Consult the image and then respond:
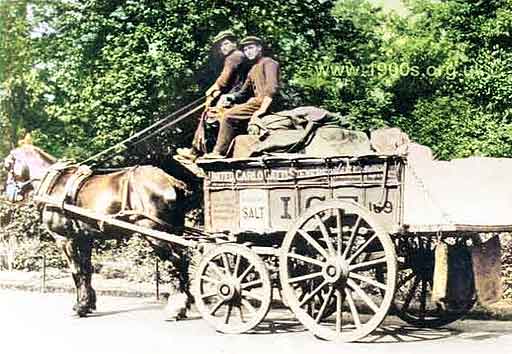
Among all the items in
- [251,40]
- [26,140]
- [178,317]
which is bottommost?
[178,317]

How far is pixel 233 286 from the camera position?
490cm

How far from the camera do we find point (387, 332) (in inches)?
195

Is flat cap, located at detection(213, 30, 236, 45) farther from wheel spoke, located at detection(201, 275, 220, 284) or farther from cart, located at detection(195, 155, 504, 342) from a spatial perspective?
wheel spoke, located at detection(201, 275, 220, 284)

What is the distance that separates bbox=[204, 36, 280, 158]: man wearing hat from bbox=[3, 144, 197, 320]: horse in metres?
0.64

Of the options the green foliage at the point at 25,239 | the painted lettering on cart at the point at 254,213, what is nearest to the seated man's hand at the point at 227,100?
the painted lettering on cart at the point at 254,213

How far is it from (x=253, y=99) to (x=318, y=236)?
38.4 inches

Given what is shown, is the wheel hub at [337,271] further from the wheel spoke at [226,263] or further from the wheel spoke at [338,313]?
the wheel spoke at [226,263]

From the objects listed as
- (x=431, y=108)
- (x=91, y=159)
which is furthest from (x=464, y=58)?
(x=91, y=159)

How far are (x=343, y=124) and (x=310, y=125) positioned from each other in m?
0.27

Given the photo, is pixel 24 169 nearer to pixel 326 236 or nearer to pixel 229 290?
pixel 229 290

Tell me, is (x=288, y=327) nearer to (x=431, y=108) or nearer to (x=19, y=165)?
(x=431, y=108)

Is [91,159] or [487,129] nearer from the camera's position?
[487,129]

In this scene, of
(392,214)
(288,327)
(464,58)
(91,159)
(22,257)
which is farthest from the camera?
(22,257)

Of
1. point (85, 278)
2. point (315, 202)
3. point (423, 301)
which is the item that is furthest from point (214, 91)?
point (423, 301)
